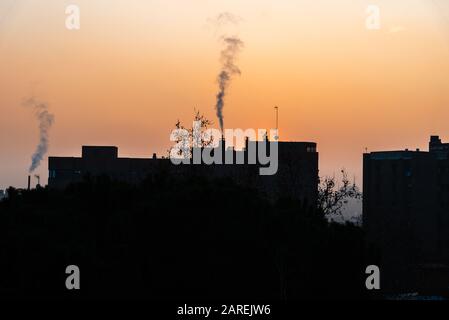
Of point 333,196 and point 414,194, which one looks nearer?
point 333,196

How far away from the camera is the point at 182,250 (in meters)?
33.8

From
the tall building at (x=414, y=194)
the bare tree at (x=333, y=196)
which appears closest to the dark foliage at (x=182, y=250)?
the bare tree at (x=333, y=196)

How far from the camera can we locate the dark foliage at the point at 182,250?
3206 centimetres

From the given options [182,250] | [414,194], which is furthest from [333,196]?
[414,194]

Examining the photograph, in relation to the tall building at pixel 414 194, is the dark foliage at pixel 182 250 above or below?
below

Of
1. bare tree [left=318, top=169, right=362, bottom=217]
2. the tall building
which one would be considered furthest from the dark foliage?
the tall building

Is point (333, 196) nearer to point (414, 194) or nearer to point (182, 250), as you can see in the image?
point (182, 250)

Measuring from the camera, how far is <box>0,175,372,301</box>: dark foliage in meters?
32.1

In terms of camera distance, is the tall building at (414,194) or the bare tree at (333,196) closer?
the bare tree at (333,196)

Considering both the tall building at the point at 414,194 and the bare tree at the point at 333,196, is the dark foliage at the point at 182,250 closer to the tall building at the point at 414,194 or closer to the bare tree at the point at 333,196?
the bare tree at the point at 333,196

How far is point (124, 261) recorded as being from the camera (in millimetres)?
33438

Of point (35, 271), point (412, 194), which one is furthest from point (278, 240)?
point (412, 194)

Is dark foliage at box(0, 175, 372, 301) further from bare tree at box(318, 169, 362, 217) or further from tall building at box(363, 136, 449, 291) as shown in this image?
tall building at box(363, 136, 449, 291)
